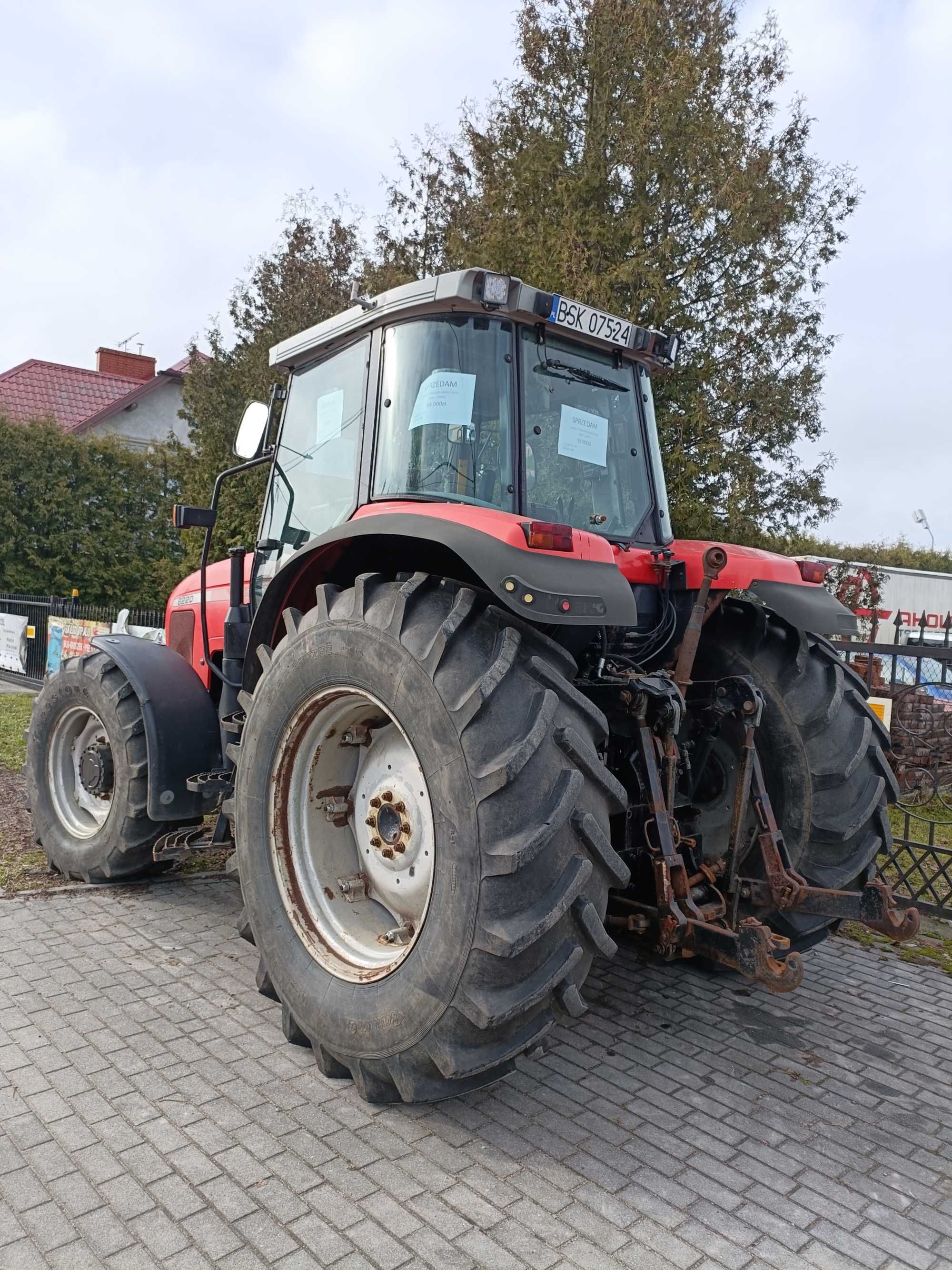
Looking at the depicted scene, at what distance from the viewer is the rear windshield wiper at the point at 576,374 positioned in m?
3.55

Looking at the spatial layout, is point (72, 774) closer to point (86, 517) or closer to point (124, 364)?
point (86, 517)

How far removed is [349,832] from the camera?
10.9 ft

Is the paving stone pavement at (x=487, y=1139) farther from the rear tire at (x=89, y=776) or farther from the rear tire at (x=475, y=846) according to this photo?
the rear tire at (x=89, y=776)

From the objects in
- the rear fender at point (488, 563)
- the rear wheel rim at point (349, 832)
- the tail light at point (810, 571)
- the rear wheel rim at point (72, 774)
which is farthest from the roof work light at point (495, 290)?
the rear wheel rim at point (72, 774)

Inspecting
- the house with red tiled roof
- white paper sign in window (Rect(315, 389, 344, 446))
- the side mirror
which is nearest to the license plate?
white paper sign in window (Rect(315, 389, 344, 446))

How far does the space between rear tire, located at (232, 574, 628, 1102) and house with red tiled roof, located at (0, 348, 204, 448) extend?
23.9 metres

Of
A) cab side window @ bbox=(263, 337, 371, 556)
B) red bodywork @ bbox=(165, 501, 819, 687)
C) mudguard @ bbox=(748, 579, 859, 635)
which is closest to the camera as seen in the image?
red bodywork @ bbox=(165, 501, 819, 687)

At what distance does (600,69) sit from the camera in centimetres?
1003

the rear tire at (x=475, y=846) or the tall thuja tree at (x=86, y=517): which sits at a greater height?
the tall thuja tree at (x=86, y=517)

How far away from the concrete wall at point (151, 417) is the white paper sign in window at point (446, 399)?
80.2 ft

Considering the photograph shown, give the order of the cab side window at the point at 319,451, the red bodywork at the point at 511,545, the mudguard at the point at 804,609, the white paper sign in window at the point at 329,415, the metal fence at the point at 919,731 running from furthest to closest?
the metal fence at the point at 919,731
the white paper sign in window at the point at 329,415
the cab side window at the point at 319,451
the mudguard at the point at 804,609
the red bodywork at the point at 511,545

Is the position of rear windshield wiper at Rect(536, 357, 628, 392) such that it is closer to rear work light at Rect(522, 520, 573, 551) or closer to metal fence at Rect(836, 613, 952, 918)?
rear work light at Rect(522, 520, 573, 551)

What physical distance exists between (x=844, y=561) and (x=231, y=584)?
9544mm

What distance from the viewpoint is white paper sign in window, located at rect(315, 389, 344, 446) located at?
150 inches
